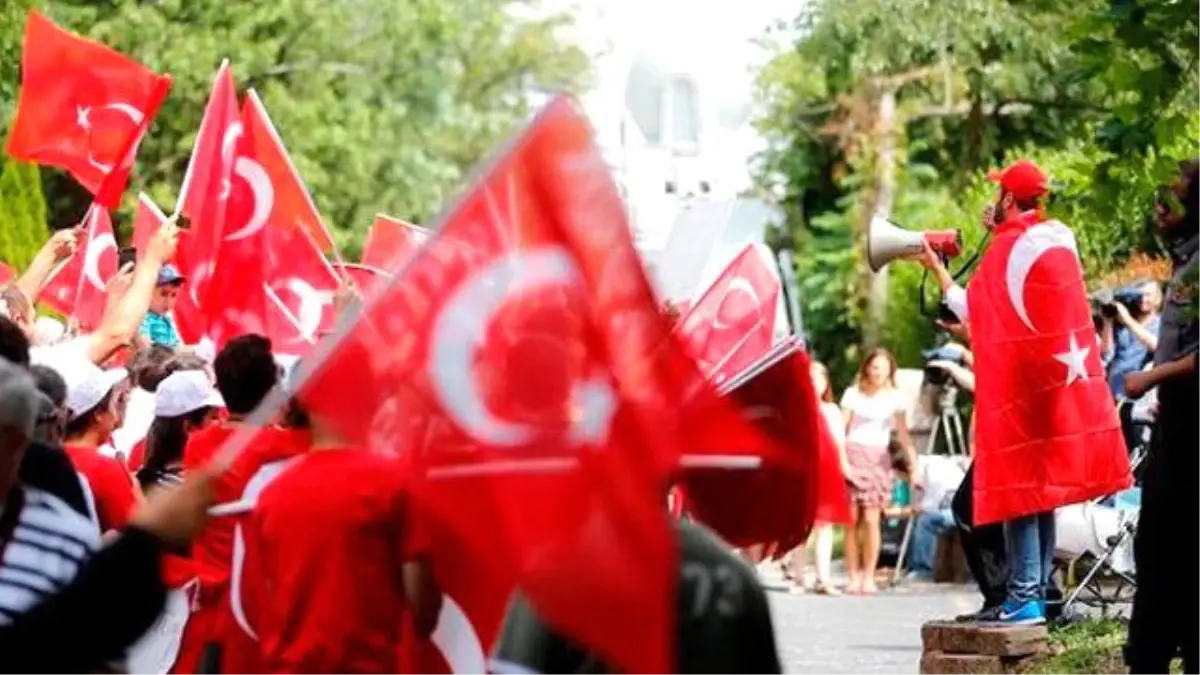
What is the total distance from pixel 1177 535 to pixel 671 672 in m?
4.87

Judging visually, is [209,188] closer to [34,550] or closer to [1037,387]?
A: [1037,387]

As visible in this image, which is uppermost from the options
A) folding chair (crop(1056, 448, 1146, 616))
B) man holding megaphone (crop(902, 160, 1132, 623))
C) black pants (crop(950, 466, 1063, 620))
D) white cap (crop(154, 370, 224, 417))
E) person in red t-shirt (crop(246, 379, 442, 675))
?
person in red t-shirt (crop(246, 379, 442, 675))

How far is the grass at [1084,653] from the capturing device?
524 inches

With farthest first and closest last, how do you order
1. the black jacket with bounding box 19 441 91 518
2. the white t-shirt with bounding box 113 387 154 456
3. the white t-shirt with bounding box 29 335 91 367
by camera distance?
the white t-shirt with bounding box 113 387 154 456 → the white t-shirt with bounding box 29 335 91 367 → the black jacket with bounding box 19 441 91 518

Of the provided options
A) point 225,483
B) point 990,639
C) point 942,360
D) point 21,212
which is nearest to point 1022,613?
point 990,639

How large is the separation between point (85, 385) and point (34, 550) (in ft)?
9.87

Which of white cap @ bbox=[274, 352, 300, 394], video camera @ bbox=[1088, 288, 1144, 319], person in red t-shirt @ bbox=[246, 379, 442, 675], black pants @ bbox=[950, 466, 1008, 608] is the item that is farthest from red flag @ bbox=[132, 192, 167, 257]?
person in red t-shirt @ bbox=[246, 379, 442, 675]

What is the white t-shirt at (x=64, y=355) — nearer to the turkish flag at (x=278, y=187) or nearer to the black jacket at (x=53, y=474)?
the black jacket at (x=53, y=474)

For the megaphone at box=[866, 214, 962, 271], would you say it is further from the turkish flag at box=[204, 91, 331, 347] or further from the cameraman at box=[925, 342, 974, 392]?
the cameraman at box=[925, 342, 974, 392]

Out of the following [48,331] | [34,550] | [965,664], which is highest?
[34,550]

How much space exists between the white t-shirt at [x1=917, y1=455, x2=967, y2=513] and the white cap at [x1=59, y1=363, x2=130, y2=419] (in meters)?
13.9

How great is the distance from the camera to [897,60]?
136 ft

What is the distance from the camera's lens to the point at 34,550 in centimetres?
661

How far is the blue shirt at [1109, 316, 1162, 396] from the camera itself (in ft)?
61.0
